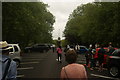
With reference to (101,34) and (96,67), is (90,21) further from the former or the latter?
(96,67)

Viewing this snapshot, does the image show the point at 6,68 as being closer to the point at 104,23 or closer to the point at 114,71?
the point at 114,71

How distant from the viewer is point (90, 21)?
50.9 meters

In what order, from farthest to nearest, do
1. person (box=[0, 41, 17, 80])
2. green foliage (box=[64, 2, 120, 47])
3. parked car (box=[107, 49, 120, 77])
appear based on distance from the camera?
1. green foliage (box=[64, 2, 120, 47])
2. parked car (box=[107, 49, 120, 77])
3. person (box=[0, 41, 17, 80])

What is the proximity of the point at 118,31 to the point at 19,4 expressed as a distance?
1433cm

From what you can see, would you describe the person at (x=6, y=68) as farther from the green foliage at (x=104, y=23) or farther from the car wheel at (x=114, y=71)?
the green foliage at (x=104, y=23)

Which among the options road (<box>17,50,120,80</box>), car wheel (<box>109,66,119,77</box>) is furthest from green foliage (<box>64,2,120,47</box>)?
car wheel (<box>109,66,119,77</box>)

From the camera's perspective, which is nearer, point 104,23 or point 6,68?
point 6,68

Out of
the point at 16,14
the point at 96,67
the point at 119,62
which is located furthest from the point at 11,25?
the point at 119,62

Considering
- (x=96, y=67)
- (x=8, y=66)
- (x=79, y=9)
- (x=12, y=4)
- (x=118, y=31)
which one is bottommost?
(x=96, y=67)

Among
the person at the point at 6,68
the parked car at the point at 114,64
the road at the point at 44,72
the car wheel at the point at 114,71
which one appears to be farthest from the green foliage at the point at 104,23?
the person at the point at 6,68

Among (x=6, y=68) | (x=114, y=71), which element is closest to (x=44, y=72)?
(x=114, y=71)

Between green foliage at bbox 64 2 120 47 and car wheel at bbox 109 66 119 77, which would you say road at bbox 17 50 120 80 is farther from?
green foliage at bbox 64 2 120 47

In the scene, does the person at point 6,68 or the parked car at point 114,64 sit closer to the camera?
the person at point 6,68

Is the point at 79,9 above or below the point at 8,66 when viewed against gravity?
above
